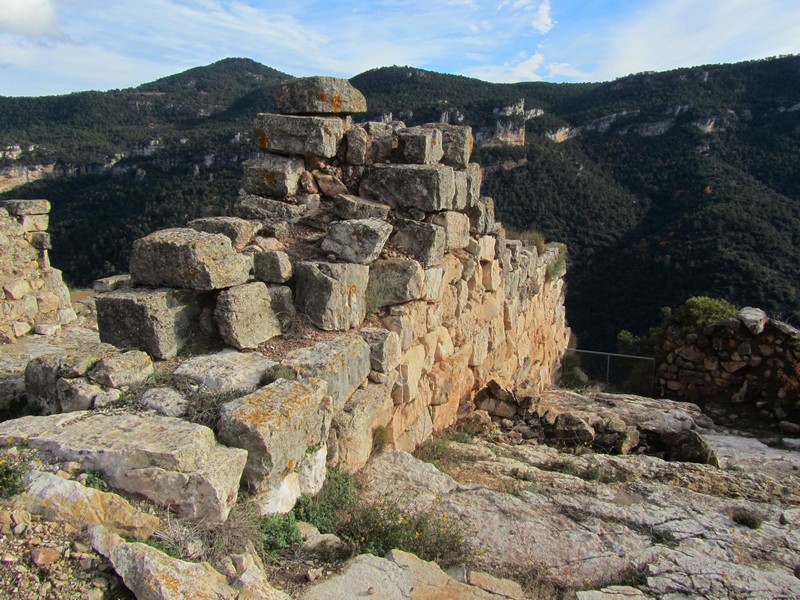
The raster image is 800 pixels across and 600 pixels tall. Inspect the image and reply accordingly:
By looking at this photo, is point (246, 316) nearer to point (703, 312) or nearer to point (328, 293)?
point (328, 293)

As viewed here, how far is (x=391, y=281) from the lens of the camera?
16.4 feet

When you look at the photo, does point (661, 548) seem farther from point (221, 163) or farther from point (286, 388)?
point (221, 163)

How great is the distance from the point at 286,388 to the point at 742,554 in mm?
2819

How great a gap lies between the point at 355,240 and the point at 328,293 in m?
0.65

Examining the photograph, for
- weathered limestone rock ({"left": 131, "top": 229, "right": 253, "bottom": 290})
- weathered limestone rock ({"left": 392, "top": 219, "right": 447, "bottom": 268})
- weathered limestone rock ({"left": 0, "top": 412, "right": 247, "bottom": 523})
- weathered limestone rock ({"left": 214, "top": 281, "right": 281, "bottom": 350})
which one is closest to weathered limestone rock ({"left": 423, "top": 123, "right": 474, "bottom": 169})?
weathered limestone rock ({"left": 392, "top": 219, "right": 447, "bottom": 268})

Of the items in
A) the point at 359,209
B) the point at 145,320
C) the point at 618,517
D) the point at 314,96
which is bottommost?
the point at 618,517

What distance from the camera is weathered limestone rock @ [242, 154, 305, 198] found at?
5.41 meters

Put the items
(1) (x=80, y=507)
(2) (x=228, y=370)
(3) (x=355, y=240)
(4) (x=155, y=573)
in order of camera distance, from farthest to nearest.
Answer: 1. (3) (x=355, y=240)
2. (2) (x=228, y=370)
3. (1) (x=80, y=507)
4. (4) (x=155, y=573)

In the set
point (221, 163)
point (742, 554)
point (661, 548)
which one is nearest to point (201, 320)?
point (661, 548)

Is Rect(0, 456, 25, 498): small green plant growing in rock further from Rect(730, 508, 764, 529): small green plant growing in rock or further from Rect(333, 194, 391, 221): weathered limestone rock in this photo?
Rect(730, 508, 764, 529): small green plant growing in rock

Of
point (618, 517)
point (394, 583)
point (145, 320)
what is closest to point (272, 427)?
point (394, 583)

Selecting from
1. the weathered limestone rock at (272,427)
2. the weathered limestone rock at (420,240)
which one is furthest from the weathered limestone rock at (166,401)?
the weathered limestone rock at (420,240)

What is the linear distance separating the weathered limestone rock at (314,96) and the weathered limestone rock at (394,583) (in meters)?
4.17

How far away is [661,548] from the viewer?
3369mm
